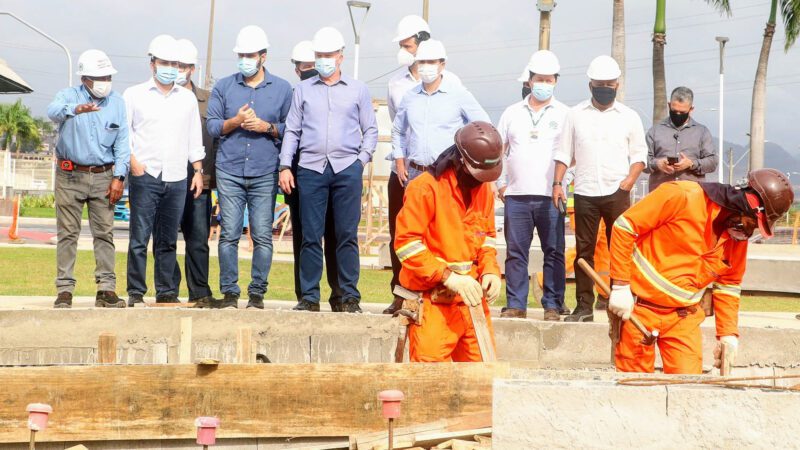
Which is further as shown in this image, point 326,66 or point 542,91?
point 542,91

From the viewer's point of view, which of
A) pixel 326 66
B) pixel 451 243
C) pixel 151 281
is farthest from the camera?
pixel 151 281

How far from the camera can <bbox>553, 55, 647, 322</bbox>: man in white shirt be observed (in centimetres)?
1057

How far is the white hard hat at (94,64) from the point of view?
10.2 metres

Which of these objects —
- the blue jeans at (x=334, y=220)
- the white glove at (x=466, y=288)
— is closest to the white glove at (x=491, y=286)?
the white glove at (x=466, y=288)

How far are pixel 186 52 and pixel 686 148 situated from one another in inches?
187

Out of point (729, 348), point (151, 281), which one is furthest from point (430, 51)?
point (151, 281)

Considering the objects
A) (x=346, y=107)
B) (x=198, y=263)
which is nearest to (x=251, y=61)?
(x=346, y=107)

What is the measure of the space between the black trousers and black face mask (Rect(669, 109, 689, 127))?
114 centimetres

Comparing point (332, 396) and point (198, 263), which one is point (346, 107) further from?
point (332, 396)

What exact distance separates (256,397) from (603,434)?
235 centimetres

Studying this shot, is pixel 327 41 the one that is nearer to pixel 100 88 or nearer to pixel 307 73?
pixel 307 73

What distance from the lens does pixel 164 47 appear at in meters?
→ 10.6

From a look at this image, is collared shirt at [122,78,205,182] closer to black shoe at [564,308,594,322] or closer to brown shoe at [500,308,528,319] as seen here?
brown shoe at [500,308,528,319]

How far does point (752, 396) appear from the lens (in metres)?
5.41
